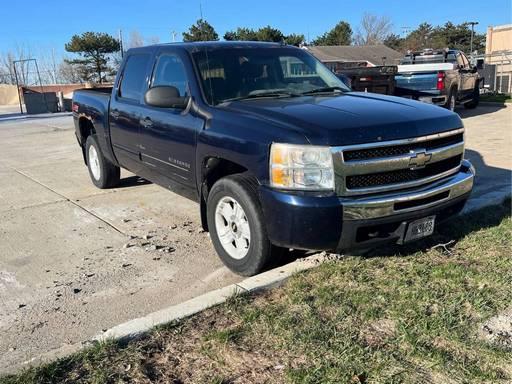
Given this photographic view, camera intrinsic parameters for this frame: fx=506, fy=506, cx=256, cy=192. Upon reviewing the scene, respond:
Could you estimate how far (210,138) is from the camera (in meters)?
4.21

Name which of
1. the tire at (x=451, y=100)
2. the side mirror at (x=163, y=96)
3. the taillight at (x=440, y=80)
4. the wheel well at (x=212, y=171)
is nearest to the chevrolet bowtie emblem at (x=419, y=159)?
the wheel well at (x=212, y=171)

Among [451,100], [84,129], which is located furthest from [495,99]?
[84,129]

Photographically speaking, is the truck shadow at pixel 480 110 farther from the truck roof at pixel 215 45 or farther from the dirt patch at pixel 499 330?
the dirt patch at pixel 499 330

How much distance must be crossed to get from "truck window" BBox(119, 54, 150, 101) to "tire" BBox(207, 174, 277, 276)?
1.99 meters

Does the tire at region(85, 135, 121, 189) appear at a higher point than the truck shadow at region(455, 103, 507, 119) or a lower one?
higher

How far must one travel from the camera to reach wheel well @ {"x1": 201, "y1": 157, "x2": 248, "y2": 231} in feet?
13.9

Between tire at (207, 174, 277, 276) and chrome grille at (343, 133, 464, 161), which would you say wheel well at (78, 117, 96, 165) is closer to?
tire at (207, 174, 277, 276)

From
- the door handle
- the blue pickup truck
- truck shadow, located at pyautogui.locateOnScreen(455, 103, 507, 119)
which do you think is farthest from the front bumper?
truck shadow, located at pyautogui.locateOnScreen(455, 103, 507, 119)

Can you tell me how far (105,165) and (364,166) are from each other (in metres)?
4.40

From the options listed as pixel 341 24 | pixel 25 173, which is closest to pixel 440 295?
pixel 25 173

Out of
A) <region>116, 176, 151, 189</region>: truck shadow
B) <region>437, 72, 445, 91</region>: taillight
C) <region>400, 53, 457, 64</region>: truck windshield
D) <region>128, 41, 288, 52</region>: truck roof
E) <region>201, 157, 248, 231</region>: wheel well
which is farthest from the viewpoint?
<region>400, 53, 457, 64</region>: truck windshield

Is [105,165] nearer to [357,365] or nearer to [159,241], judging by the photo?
[159,241]

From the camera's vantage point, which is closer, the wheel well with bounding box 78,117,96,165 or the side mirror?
the side mirror

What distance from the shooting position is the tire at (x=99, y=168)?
6.95m
